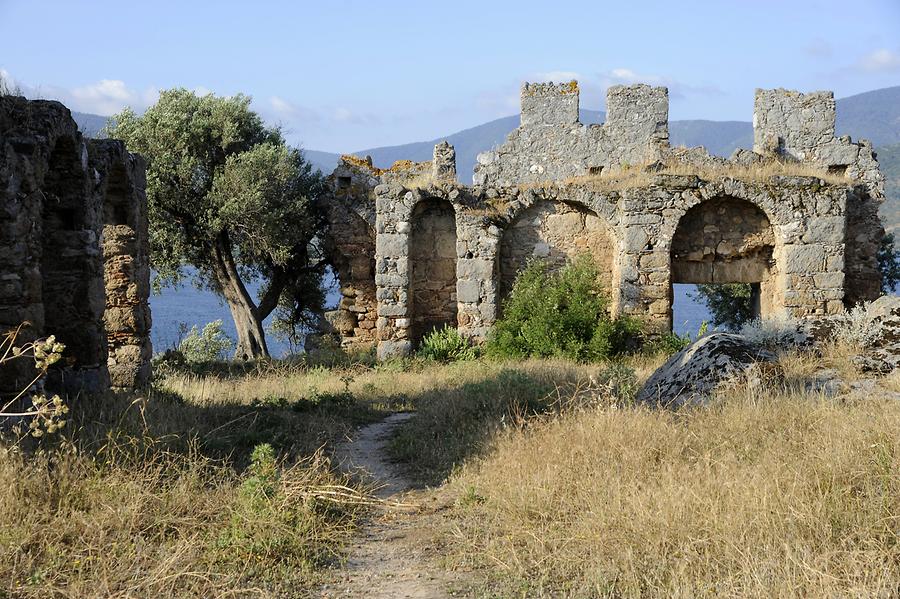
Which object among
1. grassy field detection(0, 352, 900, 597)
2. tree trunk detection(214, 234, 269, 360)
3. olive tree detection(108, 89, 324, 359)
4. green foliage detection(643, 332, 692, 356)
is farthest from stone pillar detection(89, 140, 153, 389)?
green foliage detection(643, 332, 692, 356)

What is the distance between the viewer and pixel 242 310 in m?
20.8

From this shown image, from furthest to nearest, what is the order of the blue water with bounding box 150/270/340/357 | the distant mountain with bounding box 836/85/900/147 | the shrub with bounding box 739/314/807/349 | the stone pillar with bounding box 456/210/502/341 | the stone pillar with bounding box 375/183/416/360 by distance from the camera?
the distant mountain with bounding box 836/85/900/147
the blue water with bounding box 150/270/340/357
the stone pillar with bounding box 375/183/416/360
the stone pillar with bounding box 456/210/502/341
the shrub with bounding box 739/314/807/349

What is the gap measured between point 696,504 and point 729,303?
2502cm

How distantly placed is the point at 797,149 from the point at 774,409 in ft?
67.0

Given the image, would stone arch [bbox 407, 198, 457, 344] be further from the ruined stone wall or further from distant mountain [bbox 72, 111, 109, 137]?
the ruined stone wall

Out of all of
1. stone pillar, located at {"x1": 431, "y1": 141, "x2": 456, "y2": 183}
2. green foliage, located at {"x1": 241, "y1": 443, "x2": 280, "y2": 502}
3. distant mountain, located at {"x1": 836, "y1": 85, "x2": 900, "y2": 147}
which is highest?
distant mountain, located at {"x1": 836, "y1": 85, "x2": 900, "y2": 147}

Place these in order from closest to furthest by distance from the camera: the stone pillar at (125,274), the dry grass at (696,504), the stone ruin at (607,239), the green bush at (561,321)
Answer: the dry grass at (696,504), the stone pillar at (125,274), the green bush at (561,321), the stone ruin at (607,239)

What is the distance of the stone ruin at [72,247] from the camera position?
7188 millimetres

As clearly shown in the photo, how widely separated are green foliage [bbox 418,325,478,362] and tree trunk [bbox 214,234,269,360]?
5007 millimetres

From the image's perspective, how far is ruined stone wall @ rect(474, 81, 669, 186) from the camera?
26.6 m

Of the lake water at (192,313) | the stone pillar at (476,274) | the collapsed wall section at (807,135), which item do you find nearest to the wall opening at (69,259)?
the stone pillar at (476,274)

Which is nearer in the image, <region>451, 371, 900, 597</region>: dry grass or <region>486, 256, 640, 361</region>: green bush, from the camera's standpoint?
<region>451, 371, 900, 597</region>: dry grass

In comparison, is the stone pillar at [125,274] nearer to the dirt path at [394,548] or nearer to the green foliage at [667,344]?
the dirt path at [394,548]

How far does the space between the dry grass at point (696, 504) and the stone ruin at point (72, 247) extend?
4.26 meters
